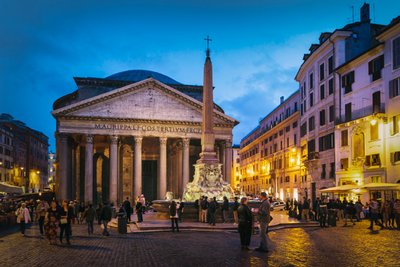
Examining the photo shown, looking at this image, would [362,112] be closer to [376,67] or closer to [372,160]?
[376,67]

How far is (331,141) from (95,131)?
2192 centimetres

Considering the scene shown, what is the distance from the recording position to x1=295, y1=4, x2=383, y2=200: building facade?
36.0 meters

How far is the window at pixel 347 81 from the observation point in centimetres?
3412

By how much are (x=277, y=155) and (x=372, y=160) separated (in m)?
30.0

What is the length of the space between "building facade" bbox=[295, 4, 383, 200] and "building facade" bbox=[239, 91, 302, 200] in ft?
22.5

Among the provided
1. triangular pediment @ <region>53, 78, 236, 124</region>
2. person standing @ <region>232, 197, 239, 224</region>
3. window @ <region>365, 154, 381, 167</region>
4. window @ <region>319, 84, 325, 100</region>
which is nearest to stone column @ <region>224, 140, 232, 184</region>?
triangular pediment @ <region>53, 78, 236, 124</region>

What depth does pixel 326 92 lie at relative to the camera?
38375mm

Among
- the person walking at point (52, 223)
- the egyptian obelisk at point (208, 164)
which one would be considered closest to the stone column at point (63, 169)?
the egyptian obelisk at point (208, 164)

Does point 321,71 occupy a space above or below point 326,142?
above

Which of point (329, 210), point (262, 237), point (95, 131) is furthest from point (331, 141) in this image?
point (262, 237)

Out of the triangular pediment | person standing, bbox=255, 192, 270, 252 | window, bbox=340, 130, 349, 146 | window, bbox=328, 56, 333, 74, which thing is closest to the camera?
person standing, bbox=255, 192, 270, 252

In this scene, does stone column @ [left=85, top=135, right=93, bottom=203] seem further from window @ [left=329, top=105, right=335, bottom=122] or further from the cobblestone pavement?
the cobblestone pavement

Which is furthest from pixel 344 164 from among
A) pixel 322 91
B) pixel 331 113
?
pixel 322 91

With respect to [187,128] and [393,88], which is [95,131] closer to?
[187,128]
